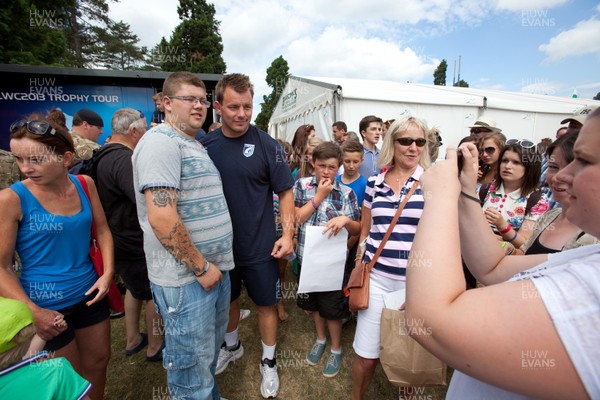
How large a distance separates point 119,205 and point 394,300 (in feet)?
8.16

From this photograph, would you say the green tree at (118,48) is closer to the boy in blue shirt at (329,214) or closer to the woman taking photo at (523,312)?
the boy in blue shirt at (329,214)

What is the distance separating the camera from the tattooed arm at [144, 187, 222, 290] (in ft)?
4.85

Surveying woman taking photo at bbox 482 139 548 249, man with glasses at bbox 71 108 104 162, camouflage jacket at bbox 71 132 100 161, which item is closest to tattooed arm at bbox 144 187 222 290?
woman taking photo at bbox 482 139 548 249

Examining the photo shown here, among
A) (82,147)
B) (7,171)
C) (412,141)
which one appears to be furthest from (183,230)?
(7,171)

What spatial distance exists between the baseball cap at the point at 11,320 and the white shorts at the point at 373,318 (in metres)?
1.87

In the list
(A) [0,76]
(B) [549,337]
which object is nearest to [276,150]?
(B) [549,337]

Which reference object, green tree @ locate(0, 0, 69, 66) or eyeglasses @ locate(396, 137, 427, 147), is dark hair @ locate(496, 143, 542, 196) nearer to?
eyeglasses @ locate(396, 137, 427, 147)

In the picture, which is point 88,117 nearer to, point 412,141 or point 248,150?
point 248,150

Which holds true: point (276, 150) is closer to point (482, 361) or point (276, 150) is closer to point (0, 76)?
point (482, 361)

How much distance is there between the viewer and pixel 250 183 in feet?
7.21

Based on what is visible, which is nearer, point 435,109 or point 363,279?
point 363,279

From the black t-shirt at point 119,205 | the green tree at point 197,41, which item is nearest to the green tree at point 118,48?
the green tree at point 197,41

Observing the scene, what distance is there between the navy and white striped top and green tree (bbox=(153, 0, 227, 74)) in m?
20.7

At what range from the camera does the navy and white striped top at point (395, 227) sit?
1.97 metres
